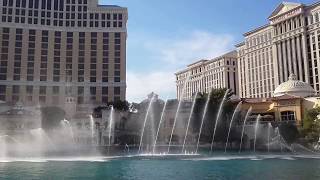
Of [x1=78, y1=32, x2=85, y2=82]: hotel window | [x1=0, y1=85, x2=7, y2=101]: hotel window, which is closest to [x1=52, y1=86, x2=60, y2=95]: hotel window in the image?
[x1=78, y1=32, x2=85, y2=82]: hotel window

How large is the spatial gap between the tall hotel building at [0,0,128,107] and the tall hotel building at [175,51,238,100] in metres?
34.7

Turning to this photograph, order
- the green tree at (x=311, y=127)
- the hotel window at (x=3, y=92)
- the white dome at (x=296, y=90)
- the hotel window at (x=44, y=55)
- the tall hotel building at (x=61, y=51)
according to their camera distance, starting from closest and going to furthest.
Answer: the green tree at (x=311, y=127) → the white dome at (x=296, y=90) → the hotel window at (x=3, y=92) → the tall hotel building at (x=61, y=51) → the hotel window at (x=44, y=55)

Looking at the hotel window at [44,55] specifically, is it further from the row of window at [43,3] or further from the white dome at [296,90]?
the white dome at [296,90]

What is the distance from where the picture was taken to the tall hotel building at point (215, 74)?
6639 inches

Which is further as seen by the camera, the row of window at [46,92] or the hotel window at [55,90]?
the hotel window at [55,90]

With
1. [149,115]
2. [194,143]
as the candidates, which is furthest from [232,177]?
[149,115]

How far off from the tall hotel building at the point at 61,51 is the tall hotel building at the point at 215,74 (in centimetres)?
3473

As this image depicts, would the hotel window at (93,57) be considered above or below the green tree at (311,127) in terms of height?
above

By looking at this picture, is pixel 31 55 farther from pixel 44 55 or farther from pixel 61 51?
pixel 61 51

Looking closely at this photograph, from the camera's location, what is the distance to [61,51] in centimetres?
14475

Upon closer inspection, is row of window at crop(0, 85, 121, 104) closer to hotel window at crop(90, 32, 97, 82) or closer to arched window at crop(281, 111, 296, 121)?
hotel window at crop(90, 32, 97, 82)

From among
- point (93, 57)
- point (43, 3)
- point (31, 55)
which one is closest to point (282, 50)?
point (93, 57)

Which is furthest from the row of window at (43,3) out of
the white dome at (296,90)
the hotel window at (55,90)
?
the white dome at (296,90)

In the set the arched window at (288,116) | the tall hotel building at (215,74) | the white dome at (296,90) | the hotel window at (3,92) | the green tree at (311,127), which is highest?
the tall hotel building at (215,74)
